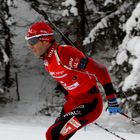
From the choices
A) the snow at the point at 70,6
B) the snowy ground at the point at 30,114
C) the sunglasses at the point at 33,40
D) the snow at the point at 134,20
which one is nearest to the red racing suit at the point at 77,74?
the sunglasses at the point at 33,40

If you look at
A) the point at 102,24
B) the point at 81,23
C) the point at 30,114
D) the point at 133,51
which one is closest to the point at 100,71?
→ the point at 133,51

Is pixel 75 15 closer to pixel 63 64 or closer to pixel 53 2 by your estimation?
pixel 53 2

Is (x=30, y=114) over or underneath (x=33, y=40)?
underneath

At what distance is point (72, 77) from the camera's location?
4.29m

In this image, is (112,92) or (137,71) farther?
(137,71)

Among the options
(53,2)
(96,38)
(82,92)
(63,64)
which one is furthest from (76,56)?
(53,2)

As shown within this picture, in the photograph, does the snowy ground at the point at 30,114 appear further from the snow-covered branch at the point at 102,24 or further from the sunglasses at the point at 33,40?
the sunglasses at the point at 33,40

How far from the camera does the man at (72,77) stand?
4.15m

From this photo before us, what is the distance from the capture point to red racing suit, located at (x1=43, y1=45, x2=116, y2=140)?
4137 mm

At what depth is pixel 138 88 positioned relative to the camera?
9.45 meters

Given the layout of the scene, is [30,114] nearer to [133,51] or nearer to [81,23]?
[81,23]

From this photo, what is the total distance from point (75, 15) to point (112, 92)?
361 inches

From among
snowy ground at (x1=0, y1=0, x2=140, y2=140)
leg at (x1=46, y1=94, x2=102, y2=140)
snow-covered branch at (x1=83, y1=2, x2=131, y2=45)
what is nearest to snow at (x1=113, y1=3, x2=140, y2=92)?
snowy ground at (x1=0, y1=0, x2=140, y2=140)

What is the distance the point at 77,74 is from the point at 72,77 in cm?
6
